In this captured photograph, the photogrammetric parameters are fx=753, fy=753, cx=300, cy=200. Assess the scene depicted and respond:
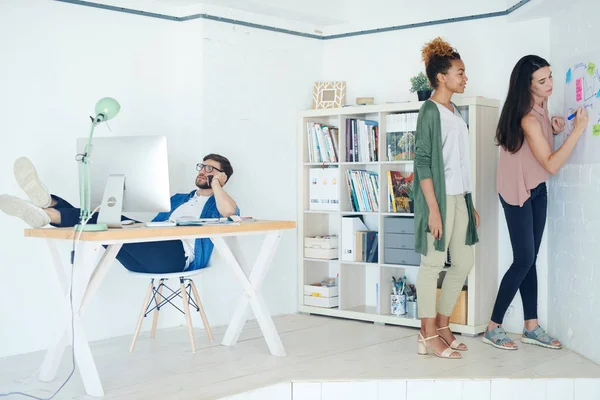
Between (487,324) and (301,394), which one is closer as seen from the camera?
(301,394)

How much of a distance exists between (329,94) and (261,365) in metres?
2.19

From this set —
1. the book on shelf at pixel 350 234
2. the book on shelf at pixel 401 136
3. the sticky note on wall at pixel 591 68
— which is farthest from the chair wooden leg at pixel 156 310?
the sticky note on wall at pixel 591 68

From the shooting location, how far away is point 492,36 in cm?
473

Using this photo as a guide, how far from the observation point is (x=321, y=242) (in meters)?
5.19

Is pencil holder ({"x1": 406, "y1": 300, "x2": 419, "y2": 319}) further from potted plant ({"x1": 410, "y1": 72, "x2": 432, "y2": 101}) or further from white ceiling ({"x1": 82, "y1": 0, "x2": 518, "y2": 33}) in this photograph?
white ceiling ({"x1": 82, "y1": 0, "x2": 518, "y2": 33})

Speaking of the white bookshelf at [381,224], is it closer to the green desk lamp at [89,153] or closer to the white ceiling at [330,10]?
the white ceiling at [330,10]

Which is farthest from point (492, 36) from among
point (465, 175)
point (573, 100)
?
point (465, 175)

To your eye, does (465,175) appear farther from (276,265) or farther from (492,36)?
(276,265)

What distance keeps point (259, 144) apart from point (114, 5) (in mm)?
1298

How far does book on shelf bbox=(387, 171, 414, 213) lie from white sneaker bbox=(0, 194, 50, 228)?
2.25 metres

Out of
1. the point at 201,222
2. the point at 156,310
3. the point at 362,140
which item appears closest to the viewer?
the point at 201,222

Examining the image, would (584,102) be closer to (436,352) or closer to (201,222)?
(436,352)

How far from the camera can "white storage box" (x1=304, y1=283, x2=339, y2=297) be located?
518cm

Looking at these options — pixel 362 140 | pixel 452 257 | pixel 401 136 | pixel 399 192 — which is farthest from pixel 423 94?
pixel 452 257
